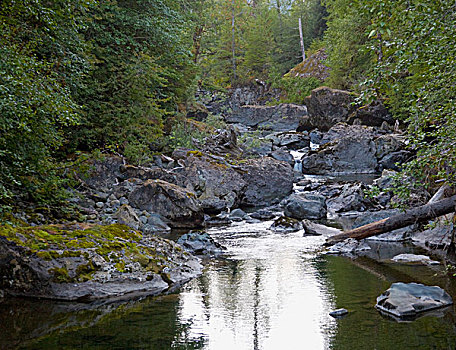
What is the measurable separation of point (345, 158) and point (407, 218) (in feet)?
50.7

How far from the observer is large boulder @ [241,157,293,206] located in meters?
15.5

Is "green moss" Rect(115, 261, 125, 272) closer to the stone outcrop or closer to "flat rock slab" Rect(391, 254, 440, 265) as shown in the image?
"flat rock slab" Rect(391, 254, 440, 265)

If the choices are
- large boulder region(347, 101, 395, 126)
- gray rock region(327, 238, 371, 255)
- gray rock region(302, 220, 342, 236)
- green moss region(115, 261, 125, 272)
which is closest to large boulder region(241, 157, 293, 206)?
gray rock region(302, 220, 342, 236)

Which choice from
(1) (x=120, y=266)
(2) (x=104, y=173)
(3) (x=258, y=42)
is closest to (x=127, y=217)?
(2) (x=104, y=173)

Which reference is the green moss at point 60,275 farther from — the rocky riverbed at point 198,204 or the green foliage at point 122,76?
the green foliage at point 122,76

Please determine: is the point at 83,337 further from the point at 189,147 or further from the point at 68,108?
the point at 189,147

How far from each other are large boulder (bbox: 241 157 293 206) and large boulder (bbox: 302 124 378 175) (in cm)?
621

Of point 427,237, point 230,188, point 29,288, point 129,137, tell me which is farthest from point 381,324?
point 129,137

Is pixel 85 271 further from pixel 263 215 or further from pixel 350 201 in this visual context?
pixel 350 201

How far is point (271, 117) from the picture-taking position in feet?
121

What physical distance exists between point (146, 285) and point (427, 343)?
3703 mm

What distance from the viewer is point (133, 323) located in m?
4.67

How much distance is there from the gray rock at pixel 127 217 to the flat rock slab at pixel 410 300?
6394mm

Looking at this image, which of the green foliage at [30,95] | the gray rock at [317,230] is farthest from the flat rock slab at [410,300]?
the green foliage at [30,95]
